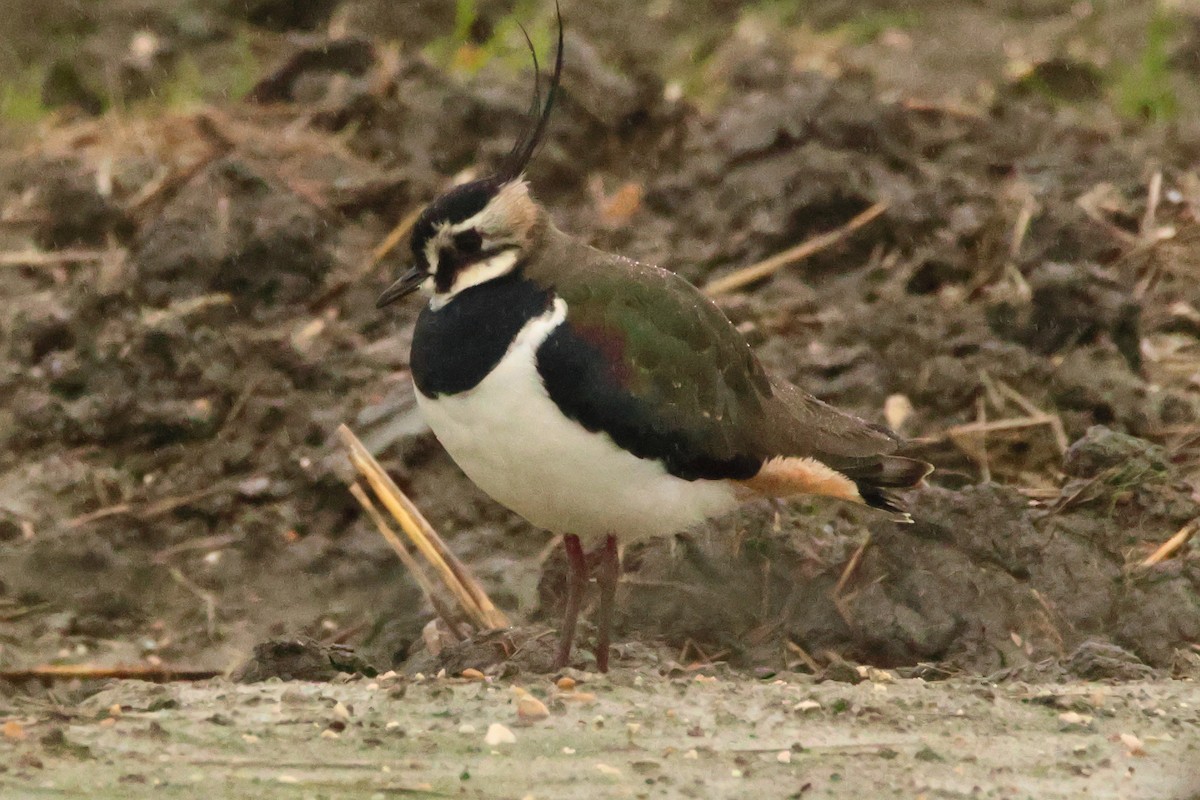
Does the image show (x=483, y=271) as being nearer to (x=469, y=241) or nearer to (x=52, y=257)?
(x=469, y=241)

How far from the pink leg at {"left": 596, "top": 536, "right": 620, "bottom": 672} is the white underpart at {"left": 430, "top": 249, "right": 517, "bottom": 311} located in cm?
68

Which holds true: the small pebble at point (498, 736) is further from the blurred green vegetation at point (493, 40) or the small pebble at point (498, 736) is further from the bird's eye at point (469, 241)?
the blurred green vegetation at point (493, 40)

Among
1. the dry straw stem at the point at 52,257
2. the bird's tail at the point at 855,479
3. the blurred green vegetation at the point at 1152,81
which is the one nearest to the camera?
the bird's tail at the point at 855,479

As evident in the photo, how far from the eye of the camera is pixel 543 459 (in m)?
3.97

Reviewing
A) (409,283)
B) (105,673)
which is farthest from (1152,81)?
(105,673)

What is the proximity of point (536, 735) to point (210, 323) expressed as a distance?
322 cm

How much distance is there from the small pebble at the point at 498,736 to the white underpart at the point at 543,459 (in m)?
0.63

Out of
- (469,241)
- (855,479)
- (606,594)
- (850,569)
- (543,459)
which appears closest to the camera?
(543,459)

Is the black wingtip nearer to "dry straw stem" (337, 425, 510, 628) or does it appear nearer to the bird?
the bird

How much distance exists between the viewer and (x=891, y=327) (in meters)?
5.97

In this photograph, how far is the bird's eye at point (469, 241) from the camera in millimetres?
4160

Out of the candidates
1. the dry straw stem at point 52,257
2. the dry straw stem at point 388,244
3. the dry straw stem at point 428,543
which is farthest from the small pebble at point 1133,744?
the dry straw stem at point 52,257

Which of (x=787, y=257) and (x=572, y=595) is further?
(x=787, y=257)

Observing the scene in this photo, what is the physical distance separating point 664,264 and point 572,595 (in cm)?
240
